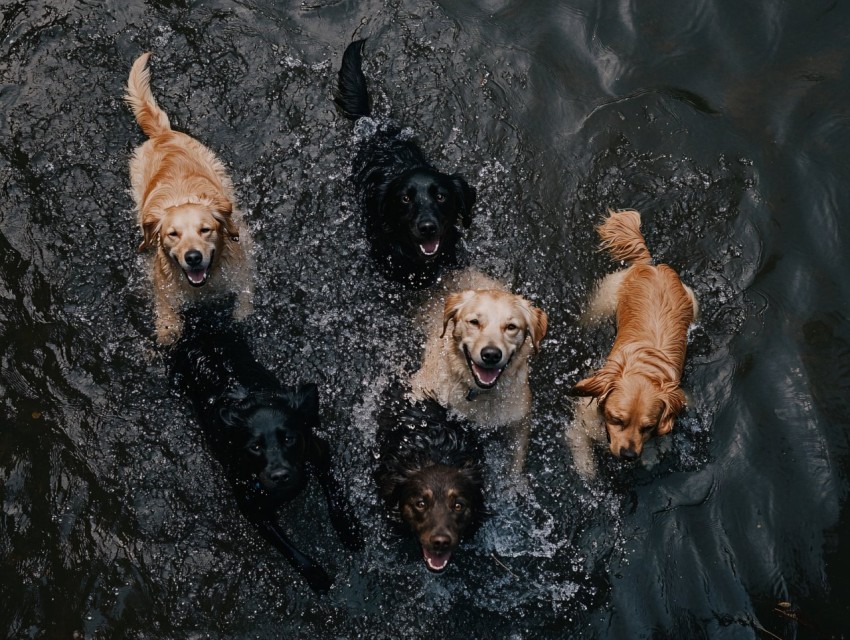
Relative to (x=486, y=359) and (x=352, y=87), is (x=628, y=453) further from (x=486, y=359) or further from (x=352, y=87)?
(x=352, y=87)

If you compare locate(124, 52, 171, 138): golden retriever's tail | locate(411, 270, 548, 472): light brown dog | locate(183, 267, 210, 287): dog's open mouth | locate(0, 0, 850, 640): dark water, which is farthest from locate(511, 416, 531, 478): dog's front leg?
locate(124, 52, 171, 138): golden retriever's tail

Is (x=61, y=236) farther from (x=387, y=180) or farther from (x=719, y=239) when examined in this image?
(x=719, y=239)

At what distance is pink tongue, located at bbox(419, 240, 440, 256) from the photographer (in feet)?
19.1

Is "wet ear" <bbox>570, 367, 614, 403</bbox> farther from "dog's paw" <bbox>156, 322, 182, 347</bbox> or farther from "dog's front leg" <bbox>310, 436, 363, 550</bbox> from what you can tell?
"dog's paw" <bbox>156, 322, 182, 347</bbox>

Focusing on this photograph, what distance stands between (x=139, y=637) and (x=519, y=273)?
400 cm

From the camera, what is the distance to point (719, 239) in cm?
641

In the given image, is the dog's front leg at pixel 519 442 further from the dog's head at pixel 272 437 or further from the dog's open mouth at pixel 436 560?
the dog's head at pixel 272 437

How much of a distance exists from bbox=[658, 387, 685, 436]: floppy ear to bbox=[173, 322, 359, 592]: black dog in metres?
2.27

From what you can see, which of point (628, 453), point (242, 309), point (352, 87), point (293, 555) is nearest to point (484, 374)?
point (628, 453)

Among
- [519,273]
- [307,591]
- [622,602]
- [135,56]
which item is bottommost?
[307,591]

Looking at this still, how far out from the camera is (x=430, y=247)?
5.86m

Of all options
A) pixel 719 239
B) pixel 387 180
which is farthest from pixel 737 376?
pixel 387 180

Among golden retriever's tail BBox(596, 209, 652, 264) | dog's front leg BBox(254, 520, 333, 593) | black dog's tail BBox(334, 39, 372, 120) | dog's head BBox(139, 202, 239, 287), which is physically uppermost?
black dog's tail BBox(334, 39, 372, 120)

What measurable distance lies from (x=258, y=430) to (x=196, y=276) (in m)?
1.51
